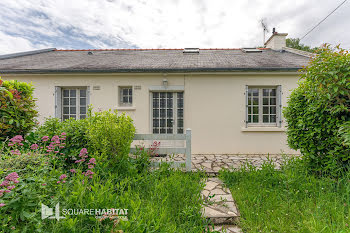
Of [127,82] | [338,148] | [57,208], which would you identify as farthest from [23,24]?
[338,148]

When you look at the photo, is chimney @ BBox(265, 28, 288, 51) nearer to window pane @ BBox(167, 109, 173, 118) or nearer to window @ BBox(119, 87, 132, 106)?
window pane @ BBox(167, 109, 173, 118)

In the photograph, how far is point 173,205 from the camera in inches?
85.0

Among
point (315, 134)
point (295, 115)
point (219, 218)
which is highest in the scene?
point (295, 115)

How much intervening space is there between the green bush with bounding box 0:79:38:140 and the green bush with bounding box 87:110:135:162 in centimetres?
146

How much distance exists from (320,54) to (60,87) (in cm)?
768

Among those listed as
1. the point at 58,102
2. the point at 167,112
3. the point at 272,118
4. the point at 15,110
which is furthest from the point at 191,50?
the point at 15,110

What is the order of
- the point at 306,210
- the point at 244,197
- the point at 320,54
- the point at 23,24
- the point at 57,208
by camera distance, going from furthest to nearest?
the point at 23,24, the point at 320,54, the point at 244,197, the point at 306,210, the point at 57,208

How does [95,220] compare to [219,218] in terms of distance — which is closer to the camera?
[95,220]

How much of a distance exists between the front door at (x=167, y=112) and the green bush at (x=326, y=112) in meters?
3.43

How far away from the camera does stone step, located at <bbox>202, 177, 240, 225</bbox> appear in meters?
2.10

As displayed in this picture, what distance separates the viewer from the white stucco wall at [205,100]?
5184 millimetres

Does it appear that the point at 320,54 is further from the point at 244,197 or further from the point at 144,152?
the point at 144,152

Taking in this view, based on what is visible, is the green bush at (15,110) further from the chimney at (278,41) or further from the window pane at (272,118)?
the chimney at (278,41)

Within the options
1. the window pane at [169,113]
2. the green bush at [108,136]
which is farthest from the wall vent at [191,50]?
the green bush at [108,136]
